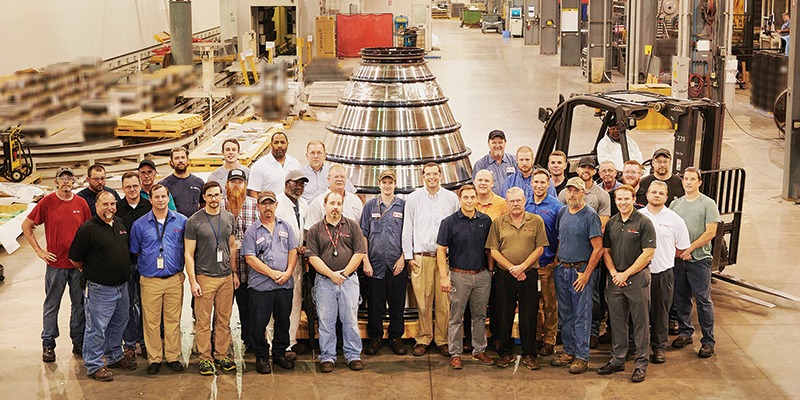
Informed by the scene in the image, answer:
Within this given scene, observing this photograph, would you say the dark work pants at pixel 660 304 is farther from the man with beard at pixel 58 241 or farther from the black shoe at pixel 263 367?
the man with beard at pixel 58 241

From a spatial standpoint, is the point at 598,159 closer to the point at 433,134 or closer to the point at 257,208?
the point at 433,134

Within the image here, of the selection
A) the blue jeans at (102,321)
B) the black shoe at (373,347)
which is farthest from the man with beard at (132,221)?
the black shoe at (373,347)

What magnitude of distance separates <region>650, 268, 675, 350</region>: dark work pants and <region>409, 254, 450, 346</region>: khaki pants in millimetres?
1800

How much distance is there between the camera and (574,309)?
8156 millimetres

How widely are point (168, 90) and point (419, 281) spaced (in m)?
6.73

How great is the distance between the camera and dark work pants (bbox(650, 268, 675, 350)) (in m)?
8.07

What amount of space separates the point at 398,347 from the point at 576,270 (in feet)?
5.85

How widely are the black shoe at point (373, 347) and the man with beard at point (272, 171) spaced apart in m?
1.84

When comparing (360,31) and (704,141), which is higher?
(360,31)

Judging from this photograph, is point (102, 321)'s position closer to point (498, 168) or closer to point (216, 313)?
point (216, 313)

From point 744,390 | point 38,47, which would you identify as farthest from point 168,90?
point 744,390

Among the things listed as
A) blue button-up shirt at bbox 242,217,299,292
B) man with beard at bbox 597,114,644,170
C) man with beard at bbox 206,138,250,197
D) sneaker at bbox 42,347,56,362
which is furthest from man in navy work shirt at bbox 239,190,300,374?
man with beard at bbox 597,114,644,170

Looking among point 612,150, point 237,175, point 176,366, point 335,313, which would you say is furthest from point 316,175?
point 612,150

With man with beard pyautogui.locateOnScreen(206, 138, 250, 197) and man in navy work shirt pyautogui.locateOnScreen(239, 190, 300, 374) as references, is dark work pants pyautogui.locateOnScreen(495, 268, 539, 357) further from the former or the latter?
man with beard pyautogui.locateOnScreen(206, 138, 250, 197)
